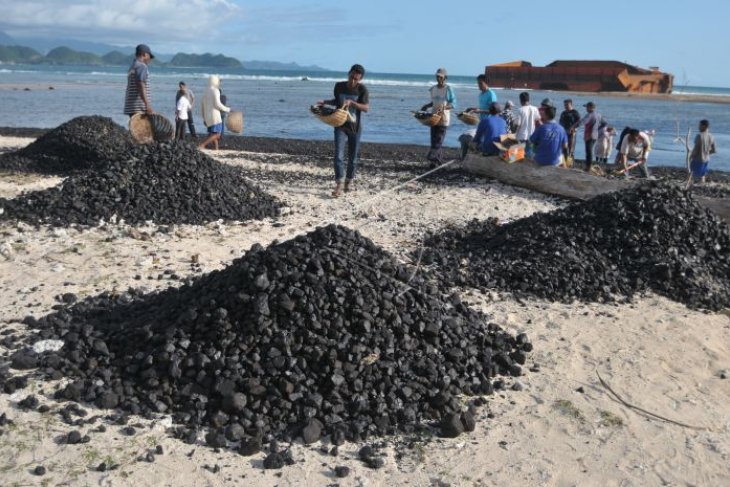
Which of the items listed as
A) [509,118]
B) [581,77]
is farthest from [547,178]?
[581,77]

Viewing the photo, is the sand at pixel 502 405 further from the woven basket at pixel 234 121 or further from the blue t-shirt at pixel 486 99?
the woven basket at pixel 234 121

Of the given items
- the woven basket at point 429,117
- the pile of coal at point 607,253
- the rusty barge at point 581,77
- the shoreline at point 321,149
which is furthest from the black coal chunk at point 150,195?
the rusty barge at point 581,77

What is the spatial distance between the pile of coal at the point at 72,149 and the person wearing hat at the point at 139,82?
0.95 metres

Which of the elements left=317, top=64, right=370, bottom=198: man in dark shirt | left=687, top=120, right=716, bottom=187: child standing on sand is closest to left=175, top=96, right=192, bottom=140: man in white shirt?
left=317, top=64, right=370, bottom=198: man in dark shirt

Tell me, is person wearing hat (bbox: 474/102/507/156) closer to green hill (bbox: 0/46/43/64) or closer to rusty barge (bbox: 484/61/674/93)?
rusty barge (bbox: 484/61/674/93)

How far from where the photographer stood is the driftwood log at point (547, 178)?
10075 mm

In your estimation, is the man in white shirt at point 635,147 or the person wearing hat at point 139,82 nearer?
the person wearing hat at point 139,82

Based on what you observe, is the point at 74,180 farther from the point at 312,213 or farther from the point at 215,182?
the point at 312,213

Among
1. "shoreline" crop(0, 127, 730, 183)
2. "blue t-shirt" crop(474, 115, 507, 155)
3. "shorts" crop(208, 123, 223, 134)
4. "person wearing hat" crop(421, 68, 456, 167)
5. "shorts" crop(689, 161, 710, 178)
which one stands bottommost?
"shoreline" crop(0, 127, 730, 183)

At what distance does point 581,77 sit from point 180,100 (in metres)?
51.5

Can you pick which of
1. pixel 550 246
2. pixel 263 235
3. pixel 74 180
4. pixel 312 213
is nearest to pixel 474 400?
pixel 550 246

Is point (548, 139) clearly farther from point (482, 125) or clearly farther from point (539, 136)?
point (482, 125)

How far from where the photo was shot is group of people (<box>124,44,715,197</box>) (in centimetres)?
930

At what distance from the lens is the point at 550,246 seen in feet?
21.9
